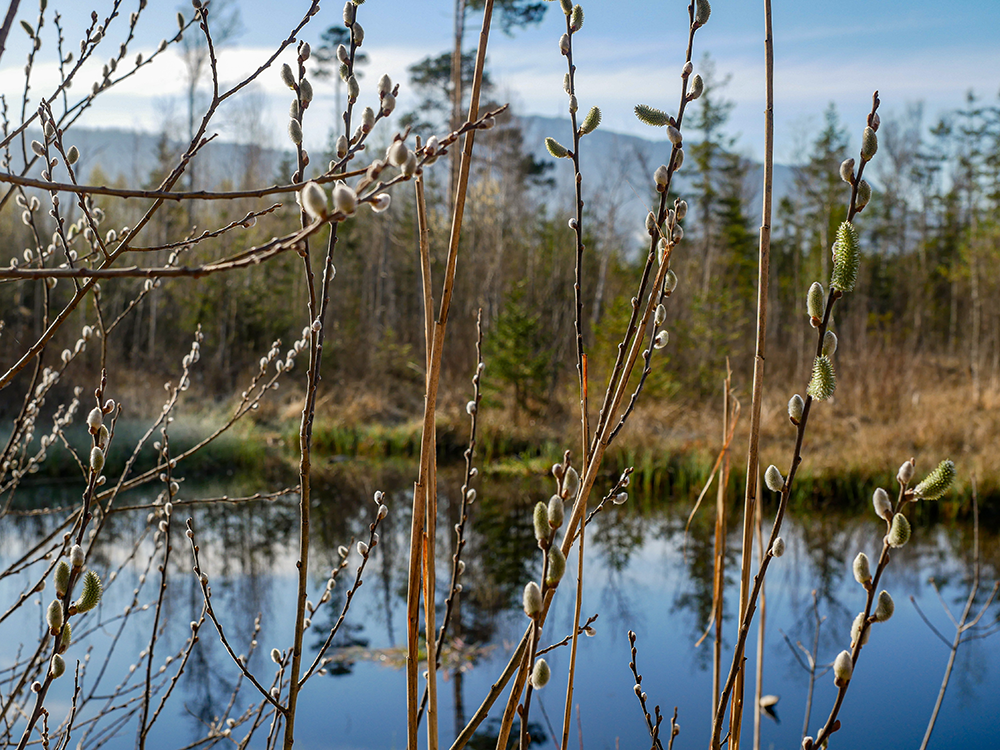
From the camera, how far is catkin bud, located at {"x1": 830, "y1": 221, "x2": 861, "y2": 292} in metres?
0.60

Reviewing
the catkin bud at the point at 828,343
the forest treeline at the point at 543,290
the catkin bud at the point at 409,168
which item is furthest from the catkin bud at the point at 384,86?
the forest treeline at the point at 543,290

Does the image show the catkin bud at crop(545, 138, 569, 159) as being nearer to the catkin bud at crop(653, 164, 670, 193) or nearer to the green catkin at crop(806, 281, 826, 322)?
the catkin bud at crop(653, 164, 670, 193)

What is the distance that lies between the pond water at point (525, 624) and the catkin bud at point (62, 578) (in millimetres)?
1991

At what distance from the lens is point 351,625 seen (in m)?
4.97

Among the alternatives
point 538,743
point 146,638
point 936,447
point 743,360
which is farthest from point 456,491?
point 743,360

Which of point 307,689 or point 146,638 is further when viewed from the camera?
point 146,638

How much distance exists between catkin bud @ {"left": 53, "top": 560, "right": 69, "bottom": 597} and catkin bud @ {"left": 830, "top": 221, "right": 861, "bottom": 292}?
2.08ft

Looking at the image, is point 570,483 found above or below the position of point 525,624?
above

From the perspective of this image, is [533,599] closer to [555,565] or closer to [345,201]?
[555,565]

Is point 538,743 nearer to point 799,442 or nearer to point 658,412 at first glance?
point 799,442

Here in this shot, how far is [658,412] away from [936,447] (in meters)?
3.27

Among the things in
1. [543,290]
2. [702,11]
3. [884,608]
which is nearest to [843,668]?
[884,608]

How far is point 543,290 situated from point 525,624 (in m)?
8.25

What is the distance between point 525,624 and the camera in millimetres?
5074
